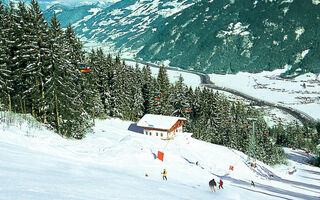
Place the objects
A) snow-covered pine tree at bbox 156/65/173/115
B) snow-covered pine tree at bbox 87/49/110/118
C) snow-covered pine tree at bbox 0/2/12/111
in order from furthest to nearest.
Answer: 1. snow-covered pine tree at bbox 156/65/173/115
2. snow-covered pine tree at bbox 87/49/110/118
3. snow-covered pine tree at bbox 0/2/12/111

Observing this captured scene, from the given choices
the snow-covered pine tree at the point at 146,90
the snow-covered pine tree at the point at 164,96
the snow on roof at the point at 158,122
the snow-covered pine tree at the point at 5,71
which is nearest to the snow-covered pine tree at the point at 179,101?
the snow-covered pine tree at the point at 164,96

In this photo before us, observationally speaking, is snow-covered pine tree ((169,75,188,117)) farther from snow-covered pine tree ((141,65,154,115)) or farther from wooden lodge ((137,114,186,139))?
wooden lodge ((137,114,186,139))

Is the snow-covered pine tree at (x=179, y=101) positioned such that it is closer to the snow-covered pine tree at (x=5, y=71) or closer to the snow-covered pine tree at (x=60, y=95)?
the snow-covered pine tree at (x=60, y=95)

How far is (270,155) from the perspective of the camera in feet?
281

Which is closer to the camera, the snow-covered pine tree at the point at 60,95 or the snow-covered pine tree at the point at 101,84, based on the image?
the snow-covered pine tree at the point at 60,95

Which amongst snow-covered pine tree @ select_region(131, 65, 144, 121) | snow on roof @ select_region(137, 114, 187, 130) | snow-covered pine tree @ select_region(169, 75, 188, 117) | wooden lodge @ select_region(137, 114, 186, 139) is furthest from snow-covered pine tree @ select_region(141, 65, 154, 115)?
wooden lodge @ select_region(137, 114, 186, 139)

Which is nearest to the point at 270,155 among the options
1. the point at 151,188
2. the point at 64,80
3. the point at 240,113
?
the point at 240,113

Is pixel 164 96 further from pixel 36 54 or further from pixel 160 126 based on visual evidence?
pixel 36 54

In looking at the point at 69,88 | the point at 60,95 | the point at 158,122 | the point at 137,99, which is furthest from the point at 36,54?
the point at 137,99

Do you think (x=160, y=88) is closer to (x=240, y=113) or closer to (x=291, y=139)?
(x=240, y=113)

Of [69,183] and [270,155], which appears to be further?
[270,155]

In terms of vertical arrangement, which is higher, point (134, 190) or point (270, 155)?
point (134, 190)

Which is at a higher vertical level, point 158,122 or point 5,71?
point 5,71

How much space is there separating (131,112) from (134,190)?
58.5 meters
